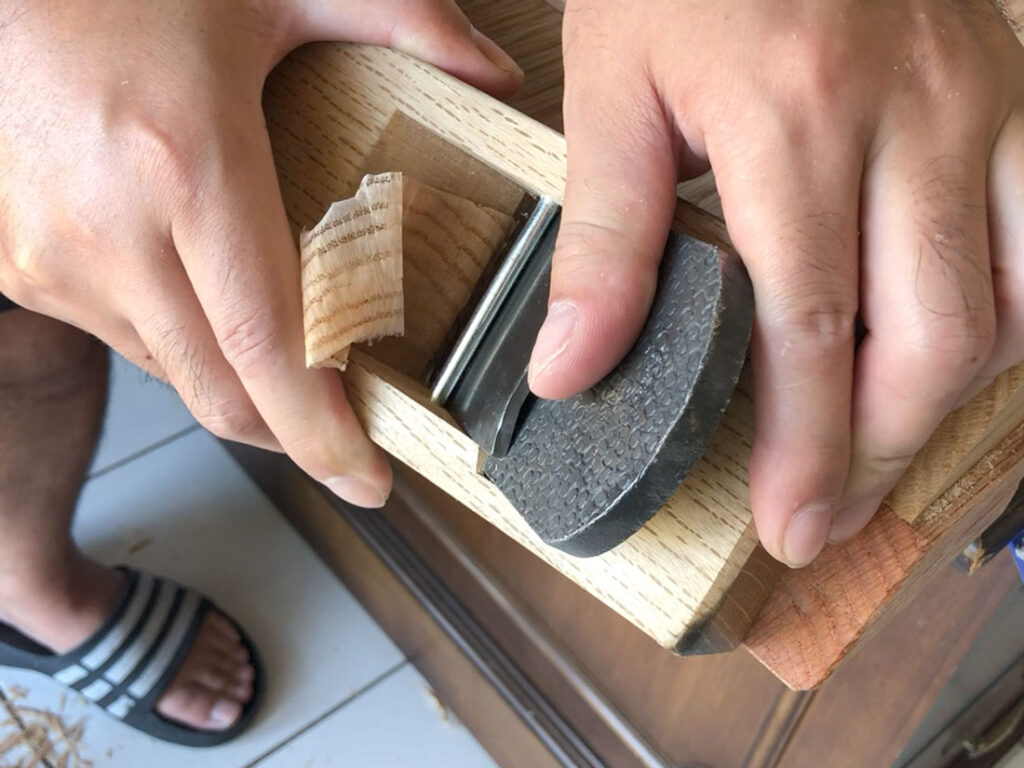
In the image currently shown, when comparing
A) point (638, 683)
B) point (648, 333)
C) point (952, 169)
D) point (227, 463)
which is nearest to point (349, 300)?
point (648, 333)

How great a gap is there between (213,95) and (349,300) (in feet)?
0.40

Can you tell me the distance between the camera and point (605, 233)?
337 millimetres

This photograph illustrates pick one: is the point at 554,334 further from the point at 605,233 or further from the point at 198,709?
the point at 198,709

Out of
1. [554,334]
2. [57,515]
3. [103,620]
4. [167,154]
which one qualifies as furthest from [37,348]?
[554,334]

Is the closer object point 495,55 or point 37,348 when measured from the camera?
point 495,55

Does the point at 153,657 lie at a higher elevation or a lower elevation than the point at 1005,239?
lower

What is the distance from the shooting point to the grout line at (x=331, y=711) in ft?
3.58

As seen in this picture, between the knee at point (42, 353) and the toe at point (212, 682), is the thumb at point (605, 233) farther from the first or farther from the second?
the toe at point (212, 682)

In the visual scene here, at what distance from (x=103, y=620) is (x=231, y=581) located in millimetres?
180

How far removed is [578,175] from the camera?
0.36m

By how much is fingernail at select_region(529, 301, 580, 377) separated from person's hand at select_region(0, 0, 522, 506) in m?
0.14

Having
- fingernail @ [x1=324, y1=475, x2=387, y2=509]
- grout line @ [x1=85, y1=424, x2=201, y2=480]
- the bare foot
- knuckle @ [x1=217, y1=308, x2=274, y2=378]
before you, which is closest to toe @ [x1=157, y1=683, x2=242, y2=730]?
the bare foot

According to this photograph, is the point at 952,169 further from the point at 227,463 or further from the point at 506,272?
the point at 227,463

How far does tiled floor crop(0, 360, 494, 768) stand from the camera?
43.0 inches
